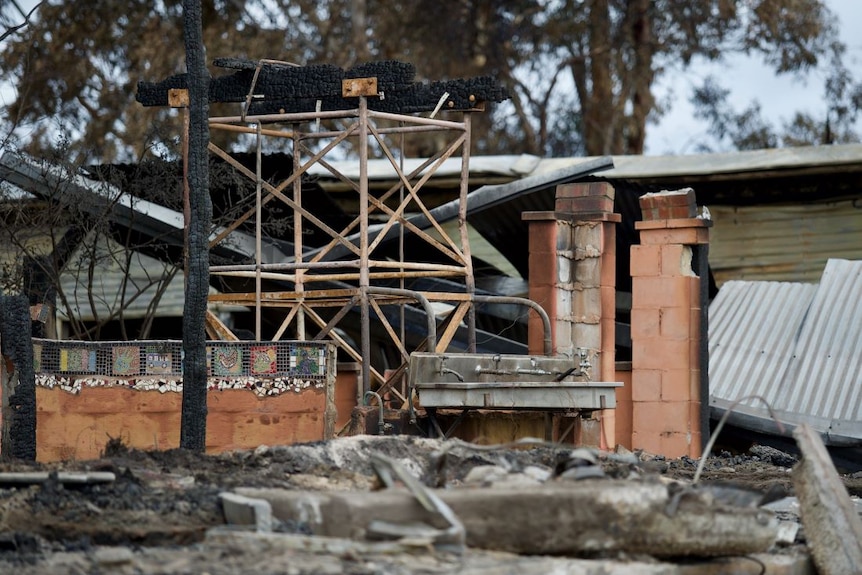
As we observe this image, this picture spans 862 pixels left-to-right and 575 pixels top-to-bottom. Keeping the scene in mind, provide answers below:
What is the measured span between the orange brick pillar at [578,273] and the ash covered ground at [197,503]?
13.1 ft

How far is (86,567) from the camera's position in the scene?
6.01m

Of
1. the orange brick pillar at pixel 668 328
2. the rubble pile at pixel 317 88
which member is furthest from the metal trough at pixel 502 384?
the rubble pile at pixel 317 88

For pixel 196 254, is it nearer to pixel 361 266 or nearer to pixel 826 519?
pixel 361 266

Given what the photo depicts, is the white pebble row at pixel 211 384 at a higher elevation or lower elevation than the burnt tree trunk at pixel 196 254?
lower

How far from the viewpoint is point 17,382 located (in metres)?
10.7

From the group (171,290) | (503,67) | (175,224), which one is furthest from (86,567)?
(503,67)

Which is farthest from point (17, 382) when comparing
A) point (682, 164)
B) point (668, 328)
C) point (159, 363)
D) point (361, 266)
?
point (682, 164)

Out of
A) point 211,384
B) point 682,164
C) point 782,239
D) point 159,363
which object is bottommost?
point 211,384

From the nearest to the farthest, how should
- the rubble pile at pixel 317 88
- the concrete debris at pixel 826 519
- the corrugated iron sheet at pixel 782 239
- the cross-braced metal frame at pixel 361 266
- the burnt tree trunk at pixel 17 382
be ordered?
the concrete debris at pixel 826 519 → the burnt tree trunk at pixel 17 382 → the cross-braced metal frame at pixel 361 266 → the rubble pile at pixel 317 88 → the corrugated iron sheet at pixel 782 239

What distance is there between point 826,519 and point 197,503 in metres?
3.63

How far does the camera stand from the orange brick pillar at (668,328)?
13.9 m

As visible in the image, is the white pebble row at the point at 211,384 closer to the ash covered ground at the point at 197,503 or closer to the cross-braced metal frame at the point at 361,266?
the cross-braced metal frame at the point at 361,266

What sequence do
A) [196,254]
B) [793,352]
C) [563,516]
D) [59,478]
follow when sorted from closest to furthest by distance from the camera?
[563,516] < [59,478] < [196,254] < [793,352]

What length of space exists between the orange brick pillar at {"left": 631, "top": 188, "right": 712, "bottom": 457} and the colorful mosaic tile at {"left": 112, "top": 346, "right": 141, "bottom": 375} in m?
5.26
